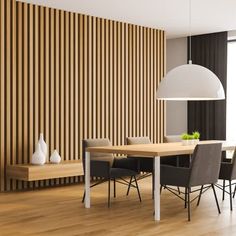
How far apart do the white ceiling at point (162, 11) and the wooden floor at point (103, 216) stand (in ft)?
9.26

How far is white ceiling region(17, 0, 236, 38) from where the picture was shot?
23.9 ft

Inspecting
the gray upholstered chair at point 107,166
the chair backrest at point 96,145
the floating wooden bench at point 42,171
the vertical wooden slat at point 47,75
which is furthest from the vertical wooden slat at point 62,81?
the chair backrest at point 96,145

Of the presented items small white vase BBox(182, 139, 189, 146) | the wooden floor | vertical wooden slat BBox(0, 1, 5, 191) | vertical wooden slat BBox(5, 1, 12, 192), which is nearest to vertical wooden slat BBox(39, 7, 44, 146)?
vertical wooden slat BBox(5, 1, 12, 192)

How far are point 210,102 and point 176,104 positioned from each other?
0.93m

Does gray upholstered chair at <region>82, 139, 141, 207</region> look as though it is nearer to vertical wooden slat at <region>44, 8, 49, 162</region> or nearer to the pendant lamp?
the pendant lamp

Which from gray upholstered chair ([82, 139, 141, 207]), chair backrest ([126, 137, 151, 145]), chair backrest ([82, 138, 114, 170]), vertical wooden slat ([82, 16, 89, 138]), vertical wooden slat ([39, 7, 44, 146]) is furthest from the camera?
vertical wooden slat ([82, 16, 89, 138])

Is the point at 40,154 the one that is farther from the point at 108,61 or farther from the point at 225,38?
the point at 225,38

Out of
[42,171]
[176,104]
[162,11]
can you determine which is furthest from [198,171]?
[176,104]

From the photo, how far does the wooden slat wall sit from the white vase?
0.88 ft

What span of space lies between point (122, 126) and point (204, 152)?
3.79 meters

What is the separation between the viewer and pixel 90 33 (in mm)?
8312

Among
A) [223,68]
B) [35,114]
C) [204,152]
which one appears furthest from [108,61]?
[204,152]

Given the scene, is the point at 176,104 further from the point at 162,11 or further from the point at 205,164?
the point at 205,164

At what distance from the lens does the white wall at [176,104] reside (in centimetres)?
1055
